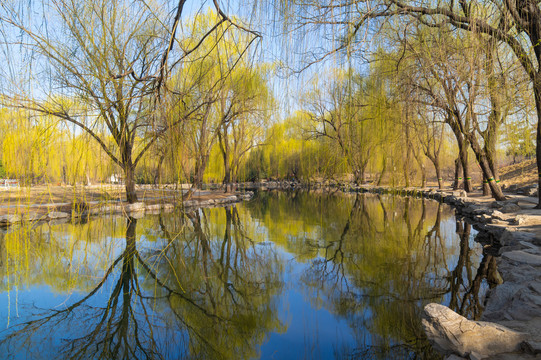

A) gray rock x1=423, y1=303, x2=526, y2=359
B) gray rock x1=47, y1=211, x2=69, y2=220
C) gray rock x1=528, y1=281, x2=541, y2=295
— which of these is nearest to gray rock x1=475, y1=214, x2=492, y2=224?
gray rock x1=528, y1=281, x2=541, y2=295

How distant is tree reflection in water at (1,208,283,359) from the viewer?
1.56 m

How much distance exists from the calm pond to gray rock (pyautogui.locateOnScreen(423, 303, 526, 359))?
10cm

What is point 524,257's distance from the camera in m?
2.28

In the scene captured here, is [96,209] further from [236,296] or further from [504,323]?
[504,323]

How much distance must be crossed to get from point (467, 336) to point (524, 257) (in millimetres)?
1321

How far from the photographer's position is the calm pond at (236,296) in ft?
5.17

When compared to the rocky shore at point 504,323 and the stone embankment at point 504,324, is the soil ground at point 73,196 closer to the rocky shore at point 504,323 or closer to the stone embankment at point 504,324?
the rocky shore at point 504,323

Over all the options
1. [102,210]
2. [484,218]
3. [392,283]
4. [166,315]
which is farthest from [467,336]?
[102,210]

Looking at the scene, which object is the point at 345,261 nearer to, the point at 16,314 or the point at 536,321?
the point at 536,321

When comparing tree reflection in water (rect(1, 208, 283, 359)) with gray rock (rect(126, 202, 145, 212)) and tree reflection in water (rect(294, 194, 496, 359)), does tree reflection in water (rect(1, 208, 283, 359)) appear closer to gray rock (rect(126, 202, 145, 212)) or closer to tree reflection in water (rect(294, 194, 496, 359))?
tree reflection in water (rect(294, 194, 496, 359))

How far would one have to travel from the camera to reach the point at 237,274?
260cm

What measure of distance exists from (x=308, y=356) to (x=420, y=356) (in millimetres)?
470

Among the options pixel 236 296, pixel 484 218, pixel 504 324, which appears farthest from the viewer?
pixel 484 218

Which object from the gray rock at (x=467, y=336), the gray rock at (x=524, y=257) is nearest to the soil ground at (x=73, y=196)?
the gray rock at (x=467, y=336)
